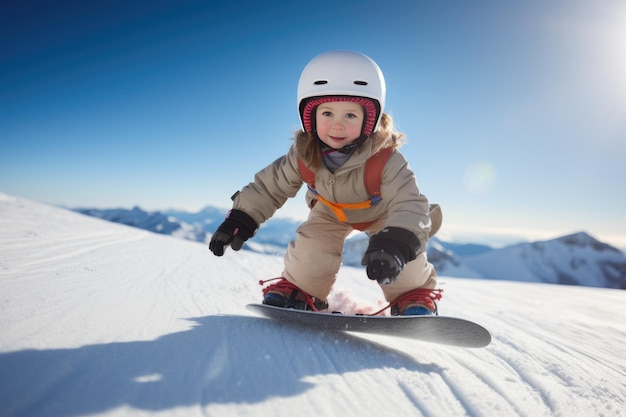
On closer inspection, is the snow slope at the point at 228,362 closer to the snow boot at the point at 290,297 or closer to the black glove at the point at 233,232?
the snow boot at the point at 290,297

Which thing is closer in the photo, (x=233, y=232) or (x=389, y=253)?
(x=389, y=253)

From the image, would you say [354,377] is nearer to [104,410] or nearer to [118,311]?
[104,410]

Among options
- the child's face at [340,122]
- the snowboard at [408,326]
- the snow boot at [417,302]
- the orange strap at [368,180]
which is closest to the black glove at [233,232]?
the orange strap at [368,180]

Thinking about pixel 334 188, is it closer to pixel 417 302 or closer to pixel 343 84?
pixel 343 84

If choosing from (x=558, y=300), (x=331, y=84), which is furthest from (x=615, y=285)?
(x=331, y=84)

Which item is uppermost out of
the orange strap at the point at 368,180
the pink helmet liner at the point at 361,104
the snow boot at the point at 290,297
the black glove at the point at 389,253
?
the pink helmet liner at the point at 361,104

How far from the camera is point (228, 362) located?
1.33m

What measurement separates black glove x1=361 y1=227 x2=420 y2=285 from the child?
0.27 meters

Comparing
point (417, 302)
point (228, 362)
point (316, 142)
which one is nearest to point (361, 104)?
point (316, 142)

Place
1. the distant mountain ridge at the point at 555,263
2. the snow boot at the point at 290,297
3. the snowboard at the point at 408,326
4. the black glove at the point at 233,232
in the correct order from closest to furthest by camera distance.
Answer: the snowboard at the point at 408,326 < the snow boot at the point at 290,297 < the black glove at the point at 233,232 < the distant mountain ridge at the point at 555,263

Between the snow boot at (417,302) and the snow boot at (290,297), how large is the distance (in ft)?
1.88

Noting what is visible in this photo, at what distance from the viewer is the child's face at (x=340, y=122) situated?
247cm

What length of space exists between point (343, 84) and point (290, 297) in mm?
1582

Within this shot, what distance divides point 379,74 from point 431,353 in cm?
200
